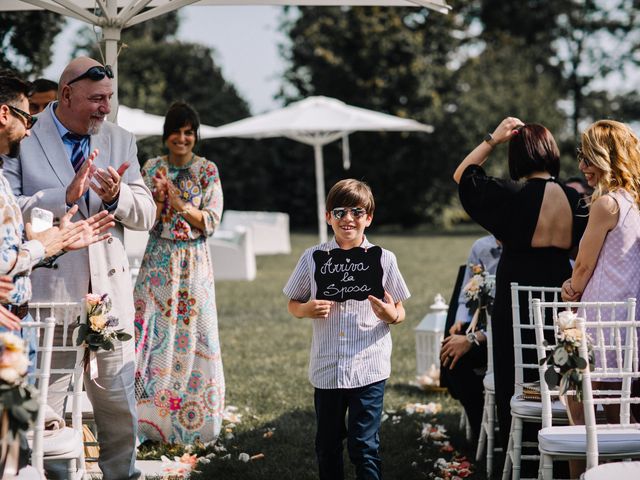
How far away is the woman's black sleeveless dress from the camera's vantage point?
4566 millimetres

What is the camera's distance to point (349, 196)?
4.27 m

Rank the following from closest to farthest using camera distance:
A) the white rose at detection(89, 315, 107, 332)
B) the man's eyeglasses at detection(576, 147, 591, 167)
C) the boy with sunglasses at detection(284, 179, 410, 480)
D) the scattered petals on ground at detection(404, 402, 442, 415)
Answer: the white rose at detection(89, 315, 107, 332) → the man's eyeglasses at detection(576, 147, 591, 167) → the boy with sunglasses at detection(284, 179, 410, 480) → the scattered petals on ground at detection(404, 402, 442, 415)

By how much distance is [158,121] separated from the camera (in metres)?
13.4

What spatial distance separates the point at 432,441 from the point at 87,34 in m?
30.4

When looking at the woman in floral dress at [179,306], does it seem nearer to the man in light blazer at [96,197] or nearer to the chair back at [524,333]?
the man in light blazer at [96,197]

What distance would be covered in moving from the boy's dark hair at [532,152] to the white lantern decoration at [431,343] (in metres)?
2.80

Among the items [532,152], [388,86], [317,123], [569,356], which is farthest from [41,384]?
[388,86]

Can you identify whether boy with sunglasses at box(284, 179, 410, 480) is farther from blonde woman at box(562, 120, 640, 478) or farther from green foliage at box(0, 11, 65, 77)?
green foliage at box(0, 11, 65, 77)

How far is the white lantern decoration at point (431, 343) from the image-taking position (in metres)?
7.34

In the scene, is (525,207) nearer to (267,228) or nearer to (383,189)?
(267,228)

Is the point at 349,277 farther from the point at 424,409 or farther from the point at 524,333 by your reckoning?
the point at 424,409

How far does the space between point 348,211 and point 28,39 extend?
5.11m

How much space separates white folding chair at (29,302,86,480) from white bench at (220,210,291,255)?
1701 cm

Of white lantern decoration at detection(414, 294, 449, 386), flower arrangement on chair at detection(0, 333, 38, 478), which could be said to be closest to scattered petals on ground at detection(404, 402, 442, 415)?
white lantern decoration at detection(414, 294, 449, 386)
